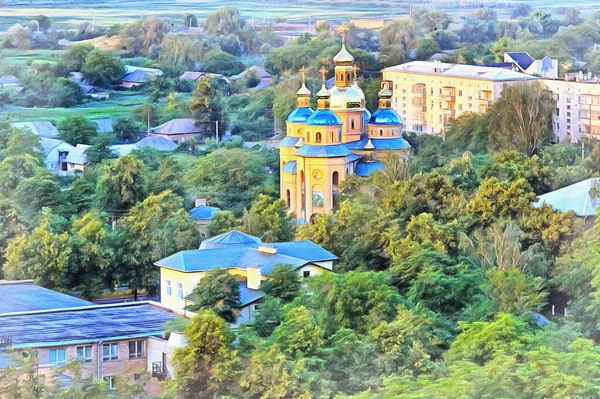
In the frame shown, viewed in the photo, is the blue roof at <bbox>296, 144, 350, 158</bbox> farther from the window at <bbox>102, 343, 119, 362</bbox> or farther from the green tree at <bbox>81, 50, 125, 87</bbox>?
the window at <bbox>102, 343, 119, 362</bbox>

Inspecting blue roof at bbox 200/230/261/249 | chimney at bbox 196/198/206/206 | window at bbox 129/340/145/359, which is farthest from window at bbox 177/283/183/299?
chimney at bbox 196/198/206/206

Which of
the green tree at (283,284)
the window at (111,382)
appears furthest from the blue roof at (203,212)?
the window at (111,382)

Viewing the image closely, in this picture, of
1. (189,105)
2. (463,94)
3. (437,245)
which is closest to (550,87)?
(463,94)

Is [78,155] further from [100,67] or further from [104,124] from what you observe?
[100,67]

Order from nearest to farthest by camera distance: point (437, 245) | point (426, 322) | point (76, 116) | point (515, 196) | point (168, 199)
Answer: point (426, 322) → point (437, 245) → point (515, 196) → point (168, 199) → point (76, 116)

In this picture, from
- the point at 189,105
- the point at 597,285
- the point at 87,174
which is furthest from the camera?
the point at 189,105

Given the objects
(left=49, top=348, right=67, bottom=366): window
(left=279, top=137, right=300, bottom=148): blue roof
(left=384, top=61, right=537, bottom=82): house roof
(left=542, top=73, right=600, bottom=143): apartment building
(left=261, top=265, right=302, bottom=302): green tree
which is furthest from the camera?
(left=384, top=61, right=537, bottom=82): house roof

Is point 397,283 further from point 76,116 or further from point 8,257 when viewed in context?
point 76,116

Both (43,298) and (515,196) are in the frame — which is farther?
(515,196)
